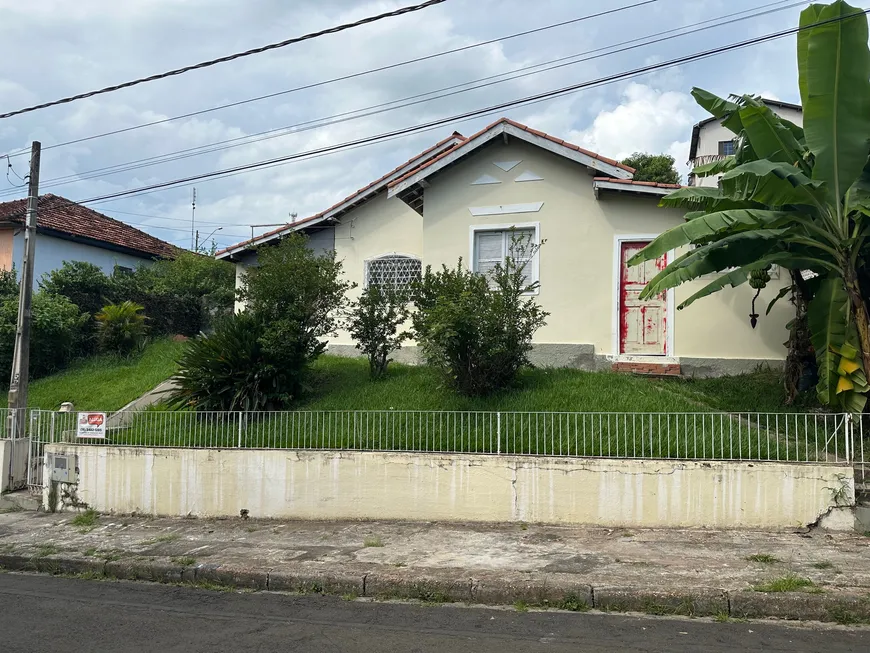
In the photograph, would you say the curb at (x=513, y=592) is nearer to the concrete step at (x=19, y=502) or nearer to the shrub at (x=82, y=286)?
the concrete step at (x=19, y=502)

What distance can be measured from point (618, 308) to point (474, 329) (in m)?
3.89

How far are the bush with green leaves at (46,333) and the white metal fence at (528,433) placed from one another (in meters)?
6.57

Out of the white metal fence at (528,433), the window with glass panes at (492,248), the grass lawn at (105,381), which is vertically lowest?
the white metal fence at (528,433)

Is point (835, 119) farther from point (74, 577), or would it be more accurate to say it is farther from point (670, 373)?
point (74, 577)

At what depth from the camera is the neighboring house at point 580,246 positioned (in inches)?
458

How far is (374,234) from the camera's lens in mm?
14508

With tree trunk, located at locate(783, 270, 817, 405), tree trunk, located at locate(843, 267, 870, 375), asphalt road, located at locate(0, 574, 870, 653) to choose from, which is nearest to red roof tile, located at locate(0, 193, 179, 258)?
asphalt road, located at locate(0, 574, 870, 653)

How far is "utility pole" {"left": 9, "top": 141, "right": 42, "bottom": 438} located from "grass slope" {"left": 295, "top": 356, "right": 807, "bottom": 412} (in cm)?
456

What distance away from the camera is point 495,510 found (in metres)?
8.16

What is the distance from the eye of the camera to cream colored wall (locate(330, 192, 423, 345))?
563 inches

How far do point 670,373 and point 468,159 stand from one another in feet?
18.4

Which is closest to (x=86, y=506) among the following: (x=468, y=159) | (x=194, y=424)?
(x=194, y=424)

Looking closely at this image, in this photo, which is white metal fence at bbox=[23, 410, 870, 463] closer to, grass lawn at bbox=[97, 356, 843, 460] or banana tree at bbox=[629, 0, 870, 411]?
grass lawn at bbox=[97, 356, 843, 460]

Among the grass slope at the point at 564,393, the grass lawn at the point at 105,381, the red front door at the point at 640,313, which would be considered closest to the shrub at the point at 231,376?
the grass slope at the point at 564,393
